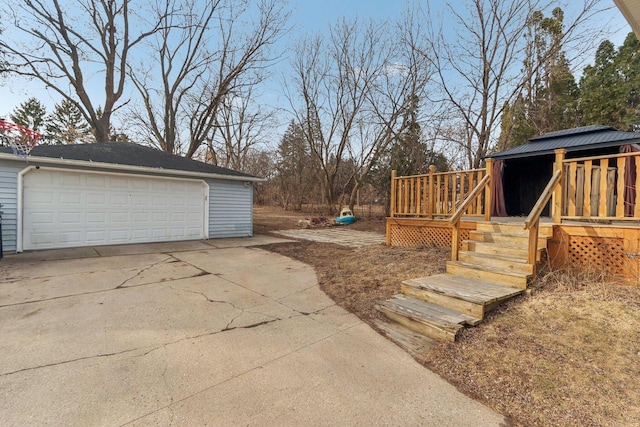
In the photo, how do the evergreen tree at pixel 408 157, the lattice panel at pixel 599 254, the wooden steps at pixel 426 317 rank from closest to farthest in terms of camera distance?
the wooden steps at pixel 426 317
the lattice panel at pixel 599 254
the evergreen tree at pixel 408 157

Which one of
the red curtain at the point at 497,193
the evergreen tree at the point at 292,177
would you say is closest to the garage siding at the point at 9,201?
the red curtain at the point at 497,193

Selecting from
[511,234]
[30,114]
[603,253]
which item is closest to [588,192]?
[603,253]

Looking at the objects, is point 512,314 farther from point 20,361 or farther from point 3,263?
point 3,263

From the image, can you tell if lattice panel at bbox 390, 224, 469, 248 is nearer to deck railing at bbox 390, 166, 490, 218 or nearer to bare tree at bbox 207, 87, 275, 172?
deck railing at bbox 390, 166, 490, 218

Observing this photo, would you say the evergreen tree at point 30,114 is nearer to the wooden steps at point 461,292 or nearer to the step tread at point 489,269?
the wooden steps at point 461,292

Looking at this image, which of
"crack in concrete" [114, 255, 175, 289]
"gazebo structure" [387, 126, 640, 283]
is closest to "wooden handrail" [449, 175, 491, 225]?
"gazebo structure" [387, 126, 640, 283]

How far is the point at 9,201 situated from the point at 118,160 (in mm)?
2399

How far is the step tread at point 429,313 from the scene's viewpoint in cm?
285

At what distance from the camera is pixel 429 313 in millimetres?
3117

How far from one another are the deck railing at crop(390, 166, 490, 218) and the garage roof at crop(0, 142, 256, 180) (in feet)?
18.8

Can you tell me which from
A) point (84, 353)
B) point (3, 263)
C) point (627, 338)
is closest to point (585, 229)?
point (627, 338)

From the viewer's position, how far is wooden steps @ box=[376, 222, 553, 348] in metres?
2.96

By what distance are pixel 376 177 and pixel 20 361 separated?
16248 millimetres

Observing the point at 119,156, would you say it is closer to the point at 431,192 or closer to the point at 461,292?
the point at 431,192
